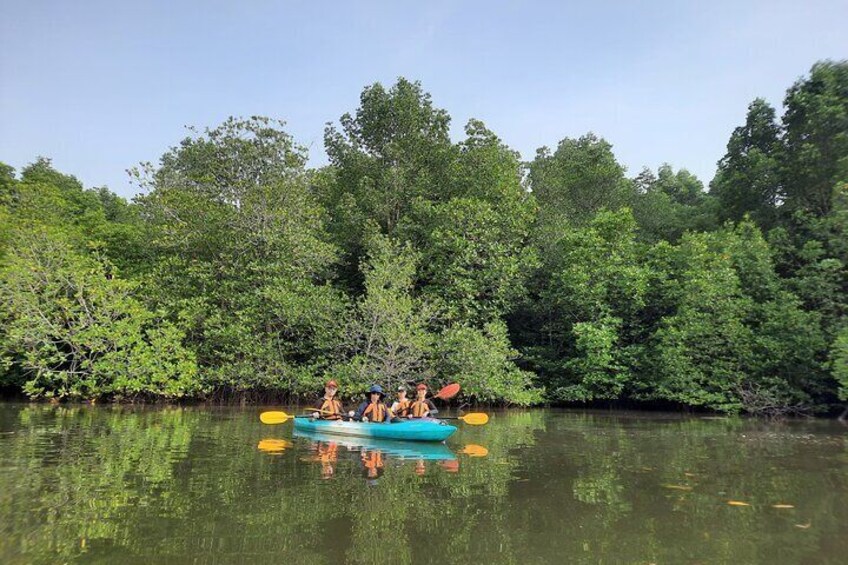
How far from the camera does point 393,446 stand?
10578 millimetres

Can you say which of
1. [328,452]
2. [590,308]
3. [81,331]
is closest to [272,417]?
[328,452]

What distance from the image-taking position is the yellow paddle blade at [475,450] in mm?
9578

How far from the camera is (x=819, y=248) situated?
18203 mm

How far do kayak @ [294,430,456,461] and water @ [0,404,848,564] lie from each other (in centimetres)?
9

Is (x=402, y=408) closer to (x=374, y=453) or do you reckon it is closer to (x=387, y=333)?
(x=374, y=453)

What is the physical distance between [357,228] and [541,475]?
15.3m

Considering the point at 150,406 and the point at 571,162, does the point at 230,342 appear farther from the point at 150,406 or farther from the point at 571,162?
the point at 571,162

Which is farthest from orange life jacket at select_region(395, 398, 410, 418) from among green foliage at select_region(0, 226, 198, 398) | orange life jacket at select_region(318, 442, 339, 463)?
green foliage at select_region(0, 226, 198, 398)

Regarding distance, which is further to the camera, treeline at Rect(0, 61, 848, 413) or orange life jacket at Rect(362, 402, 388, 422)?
treeline at Rect(0, 61, 848, 413)

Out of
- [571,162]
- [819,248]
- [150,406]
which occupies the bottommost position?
[150,406]

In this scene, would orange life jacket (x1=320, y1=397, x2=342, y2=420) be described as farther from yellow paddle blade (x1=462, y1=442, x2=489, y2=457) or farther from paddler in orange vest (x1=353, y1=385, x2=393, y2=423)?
yellow paddle blade (x1=462, y1=442, x2=489, y2=457)

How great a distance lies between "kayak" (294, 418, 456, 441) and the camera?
10.5m

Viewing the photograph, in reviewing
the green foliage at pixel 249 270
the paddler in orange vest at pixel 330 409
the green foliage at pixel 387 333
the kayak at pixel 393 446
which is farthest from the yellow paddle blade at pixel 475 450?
the green foliage at pixel 249 270

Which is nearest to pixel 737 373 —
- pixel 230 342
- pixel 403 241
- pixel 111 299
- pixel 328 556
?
pixel 403 241
